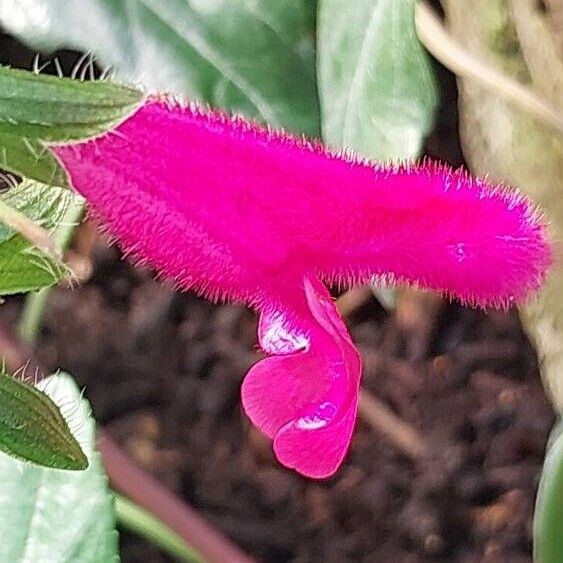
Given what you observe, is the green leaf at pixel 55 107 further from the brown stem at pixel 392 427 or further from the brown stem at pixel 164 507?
the brown stem at pixel 392 427

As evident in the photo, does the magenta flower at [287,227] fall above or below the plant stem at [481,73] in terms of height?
above

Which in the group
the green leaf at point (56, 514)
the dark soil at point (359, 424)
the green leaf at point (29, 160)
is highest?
the green leaf at point (29, 160)

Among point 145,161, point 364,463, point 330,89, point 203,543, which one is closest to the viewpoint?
point 145,161

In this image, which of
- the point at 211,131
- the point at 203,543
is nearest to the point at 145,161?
the point at 211,131

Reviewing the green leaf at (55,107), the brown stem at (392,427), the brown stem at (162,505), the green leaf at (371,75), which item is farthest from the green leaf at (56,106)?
the brown stem at (392,427)

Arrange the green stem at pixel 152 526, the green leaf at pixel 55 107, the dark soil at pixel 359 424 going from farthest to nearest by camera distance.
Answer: the dark soil at pixel 359 424 < the green stem at pixel 152 526 < the green leaf at pixel 55 107

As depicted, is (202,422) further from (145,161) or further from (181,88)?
(145,161)
